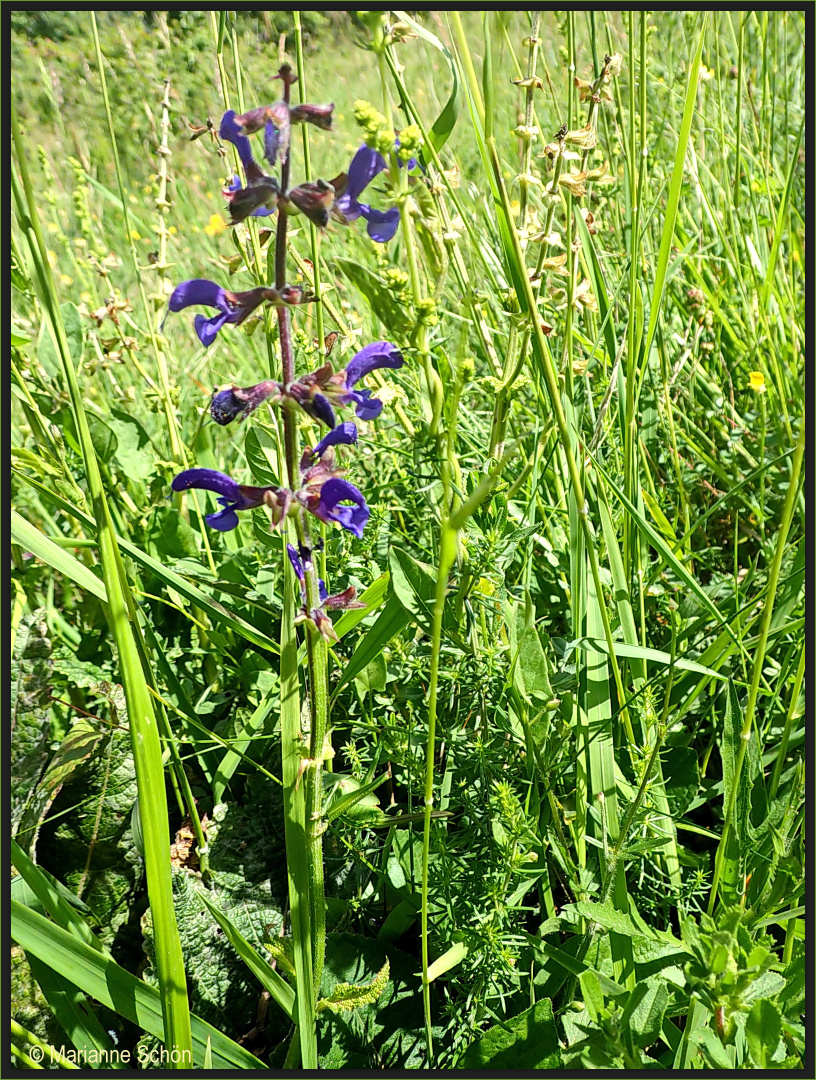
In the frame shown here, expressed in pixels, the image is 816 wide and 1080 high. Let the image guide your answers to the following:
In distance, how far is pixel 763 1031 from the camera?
0.79 m

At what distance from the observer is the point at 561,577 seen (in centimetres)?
144

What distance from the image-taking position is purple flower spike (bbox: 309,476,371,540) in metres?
0.83

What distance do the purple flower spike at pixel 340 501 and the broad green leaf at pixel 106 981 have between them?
566 millimetres

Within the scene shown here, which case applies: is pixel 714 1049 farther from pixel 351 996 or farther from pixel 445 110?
pixel 445 110

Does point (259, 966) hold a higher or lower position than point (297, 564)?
lower

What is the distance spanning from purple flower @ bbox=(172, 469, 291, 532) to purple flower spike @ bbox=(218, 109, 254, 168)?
321 mm

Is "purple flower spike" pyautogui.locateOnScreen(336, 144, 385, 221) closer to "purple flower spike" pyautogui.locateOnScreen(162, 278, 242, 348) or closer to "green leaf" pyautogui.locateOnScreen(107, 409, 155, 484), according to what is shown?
"purple flower spike" pyautogui.locateOnScreen(162, 278, 242, 348)

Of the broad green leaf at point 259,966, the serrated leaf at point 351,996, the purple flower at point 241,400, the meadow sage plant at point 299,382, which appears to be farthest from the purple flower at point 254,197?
the serrated leaf at point 351,996

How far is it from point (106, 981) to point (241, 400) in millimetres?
713

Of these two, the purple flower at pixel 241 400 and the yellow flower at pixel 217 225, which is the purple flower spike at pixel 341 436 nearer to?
the purple flower at pixel 241 400

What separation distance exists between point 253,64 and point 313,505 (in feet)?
16.6

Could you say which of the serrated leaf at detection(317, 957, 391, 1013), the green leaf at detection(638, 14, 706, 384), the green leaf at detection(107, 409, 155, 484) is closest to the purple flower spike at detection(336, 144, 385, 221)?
the green leaf at detection(638, 14, 706, 384)

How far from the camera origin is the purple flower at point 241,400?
0.81 meters

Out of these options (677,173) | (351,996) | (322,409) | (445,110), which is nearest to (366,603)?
(322,409)
